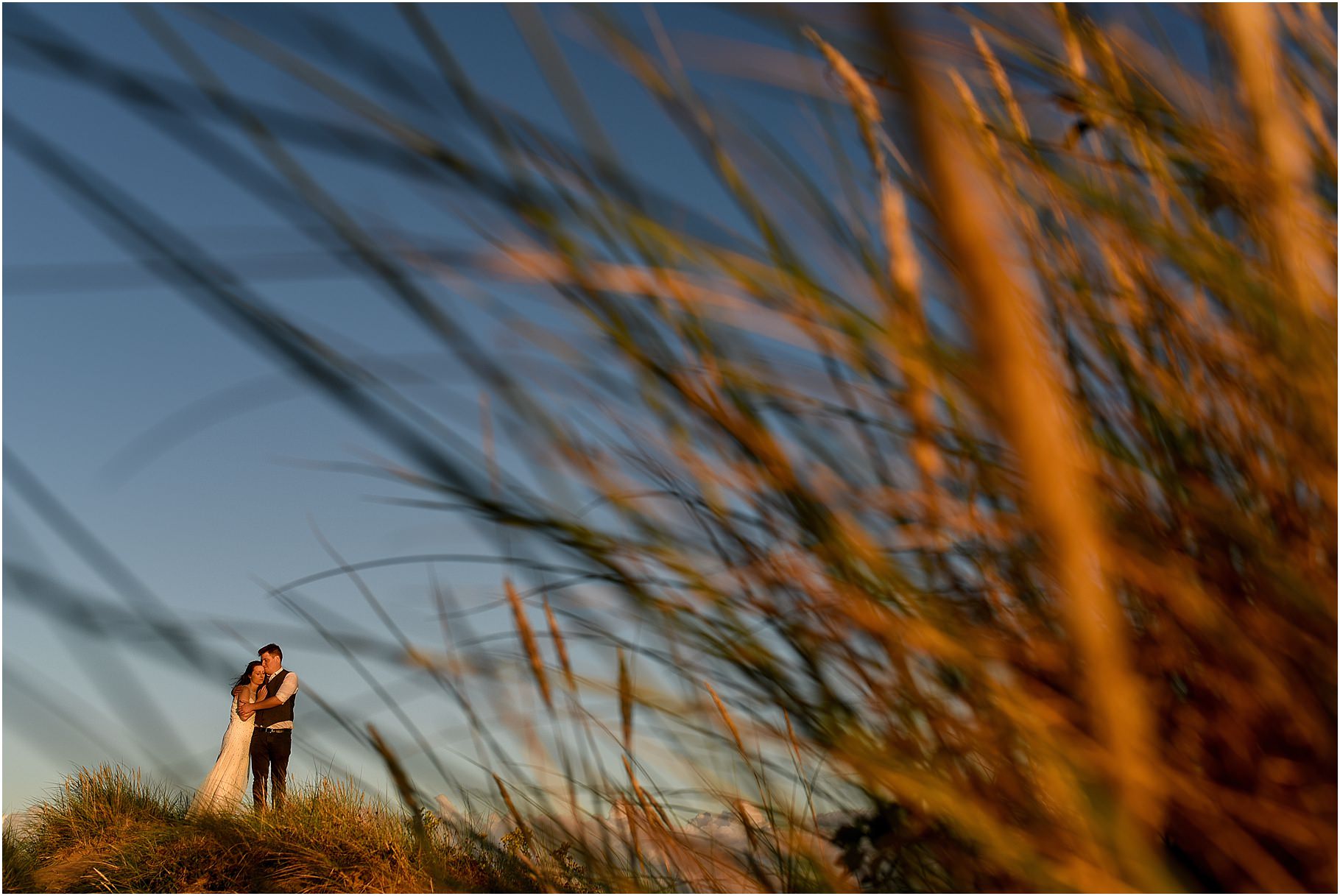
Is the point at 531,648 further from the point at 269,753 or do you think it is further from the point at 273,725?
the point at 269,753

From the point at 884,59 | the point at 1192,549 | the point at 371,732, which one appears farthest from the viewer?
the point at 371,732

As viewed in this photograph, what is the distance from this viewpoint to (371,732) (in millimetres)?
699

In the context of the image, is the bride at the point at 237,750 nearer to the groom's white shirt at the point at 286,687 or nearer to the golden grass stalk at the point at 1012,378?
the groom's white shirt at the point at 286,687

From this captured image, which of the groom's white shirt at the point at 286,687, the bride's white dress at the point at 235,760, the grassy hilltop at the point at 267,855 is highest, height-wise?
the groom's white shirt at the point at 286,687

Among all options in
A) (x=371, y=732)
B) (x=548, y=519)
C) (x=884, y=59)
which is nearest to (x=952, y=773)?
(x=548, y=519)

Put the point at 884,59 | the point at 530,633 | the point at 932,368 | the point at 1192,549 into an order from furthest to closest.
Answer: the point at 530,633
the point at 1192,549
the point at 932,368
the point at 884,59

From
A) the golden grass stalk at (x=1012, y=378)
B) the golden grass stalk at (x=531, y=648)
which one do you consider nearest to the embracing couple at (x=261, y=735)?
the golden grass stalk at (x=531, y=648)

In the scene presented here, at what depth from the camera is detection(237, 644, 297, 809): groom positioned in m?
6.61

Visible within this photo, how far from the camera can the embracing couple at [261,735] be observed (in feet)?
21.6

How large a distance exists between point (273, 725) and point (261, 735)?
320 mm

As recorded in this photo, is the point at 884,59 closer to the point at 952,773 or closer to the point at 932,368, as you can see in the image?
the point at 932,368

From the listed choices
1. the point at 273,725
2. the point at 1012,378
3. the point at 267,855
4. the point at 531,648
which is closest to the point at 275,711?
the point at 273,725

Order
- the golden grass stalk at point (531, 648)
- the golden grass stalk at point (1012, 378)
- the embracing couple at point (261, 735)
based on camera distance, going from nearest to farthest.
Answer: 1. the golden grass stalk at point (1012, 378)
2. the golden grass stalk at point (531, 648)
3. the embracing couple at point (261, 735)

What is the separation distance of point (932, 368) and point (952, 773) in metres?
0.29
